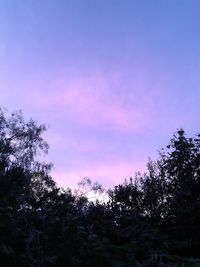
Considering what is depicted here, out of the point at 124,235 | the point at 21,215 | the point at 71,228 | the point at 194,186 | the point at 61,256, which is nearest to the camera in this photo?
the point at 61,256

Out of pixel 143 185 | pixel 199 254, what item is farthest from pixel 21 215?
pixel 143 185

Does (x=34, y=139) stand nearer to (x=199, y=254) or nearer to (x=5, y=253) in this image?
(x=199, y=254)

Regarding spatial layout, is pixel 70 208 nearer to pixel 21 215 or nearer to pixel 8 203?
pixel 21 215

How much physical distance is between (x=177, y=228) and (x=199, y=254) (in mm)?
1167

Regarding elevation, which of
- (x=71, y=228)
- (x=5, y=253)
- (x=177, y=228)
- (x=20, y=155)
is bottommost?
(x=5, y=253)

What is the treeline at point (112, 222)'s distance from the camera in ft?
21.7

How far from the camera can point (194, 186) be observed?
14141 mm

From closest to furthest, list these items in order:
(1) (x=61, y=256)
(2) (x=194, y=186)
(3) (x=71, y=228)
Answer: (1) (x=61, y=256)
(3) (x=71, y=228)
(2) (x=194, y=186)

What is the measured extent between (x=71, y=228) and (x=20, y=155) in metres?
26.4

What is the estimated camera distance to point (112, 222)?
11.0 meters

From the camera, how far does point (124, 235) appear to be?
10102 millimetres

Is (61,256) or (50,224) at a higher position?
(50,224)

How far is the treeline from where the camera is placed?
6.63 meters

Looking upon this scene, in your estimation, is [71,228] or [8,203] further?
[71,228]
